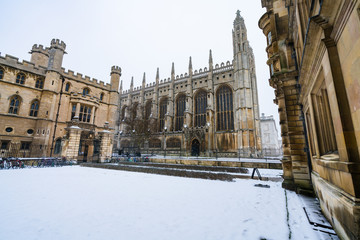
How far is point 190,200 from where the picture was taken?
468 cm

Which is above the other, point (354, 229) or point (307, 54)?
point (307, 54)

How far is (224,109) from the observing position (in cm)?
3008

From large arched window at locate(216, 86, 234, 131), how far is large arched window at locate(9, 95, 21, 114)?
2803 cm

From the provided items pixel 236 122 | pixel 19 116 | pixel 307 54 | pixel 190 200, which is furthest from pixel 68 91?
pixel 236 122

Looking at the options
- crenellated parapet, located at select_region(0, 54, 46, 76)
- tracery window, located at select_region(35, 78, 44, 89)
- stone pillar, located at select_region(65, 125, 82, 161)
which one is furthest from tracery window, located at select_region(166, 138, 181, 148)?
crenellated parapet, located at select_region(0, 54, 46, 76)

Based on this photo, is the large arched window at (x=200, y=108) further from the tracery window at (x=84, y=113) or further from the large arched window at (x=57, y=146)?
the large arched window at (x=57, y=146)

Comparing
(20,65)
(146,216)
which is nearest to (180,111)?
(20,65)

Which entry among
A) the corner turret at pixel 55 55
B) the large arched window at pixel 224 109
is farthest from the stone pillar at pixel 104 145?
the large arched window at pixel 224 109

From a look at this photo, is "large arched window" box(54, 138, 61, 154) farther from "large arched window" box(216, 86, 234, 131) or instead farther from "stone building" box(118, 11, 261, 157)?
"large arched window" box(216, 86, 234, 131)

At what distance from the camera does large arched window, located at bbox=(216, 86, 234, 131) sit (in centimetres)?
2902

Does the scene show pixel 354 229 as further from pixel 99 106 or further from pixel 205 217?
pixel 99 106

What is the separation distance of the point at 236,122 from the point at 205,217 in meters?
26.0

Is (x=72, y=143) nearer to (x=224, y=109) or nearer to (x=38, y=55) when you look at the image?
(x=38, y=55)

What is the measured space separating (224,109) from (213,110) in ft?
7.32
